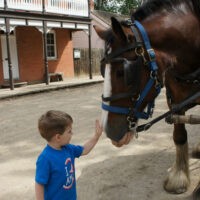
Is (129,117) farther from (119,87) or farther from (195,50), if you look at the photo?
(195,50)

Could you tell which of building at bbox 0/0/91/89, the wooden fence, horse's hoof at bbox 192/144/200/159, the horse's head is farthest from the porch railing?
the horse's head

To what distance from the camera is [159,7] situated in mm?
2602

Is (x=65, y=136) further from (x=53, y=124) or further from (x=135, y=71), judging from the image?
(x=135, y=71)

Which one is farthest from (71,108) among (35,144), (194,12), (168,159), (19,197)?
(194,12)

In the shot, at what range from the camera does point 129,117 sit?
7.90ft

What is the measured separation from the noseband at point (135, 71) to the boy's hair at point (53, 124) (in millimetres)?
348

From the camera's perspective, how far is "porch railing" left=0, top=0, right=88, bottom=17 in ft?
46.4

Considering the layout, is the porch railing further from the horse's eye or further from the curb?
the horse's eye

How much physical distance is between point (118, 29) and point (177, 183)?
2101 millimetres

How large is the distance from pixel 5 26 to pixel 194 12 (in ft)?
38.6

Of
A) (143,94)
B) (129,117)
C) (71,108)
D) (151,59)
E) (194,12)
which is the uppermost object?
(194,12)

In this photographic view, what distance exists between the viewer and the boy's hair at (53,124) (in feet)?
7.21

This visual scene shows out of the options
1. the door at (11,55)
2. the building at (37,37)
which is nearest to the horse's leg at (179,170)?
the building at (37,37)

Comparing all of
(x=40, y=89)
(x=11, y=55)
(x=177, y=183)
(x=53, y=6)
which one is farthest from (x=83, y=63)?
(x=177, y=183)
